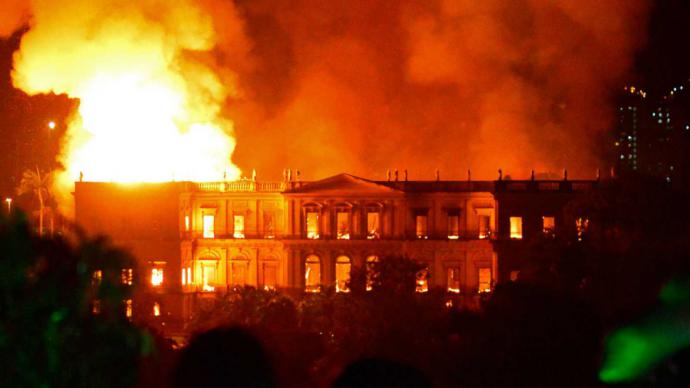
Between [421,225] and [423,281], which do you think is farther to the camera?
[421,225]

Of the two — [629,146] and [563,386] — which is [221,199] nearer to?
[563,386]

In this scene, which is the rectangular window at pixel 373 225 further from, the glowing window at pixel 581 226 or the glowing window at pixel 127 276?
the glowing window at pixel 127 276

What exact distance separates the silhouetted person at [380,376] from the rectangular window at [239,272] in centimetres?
5225

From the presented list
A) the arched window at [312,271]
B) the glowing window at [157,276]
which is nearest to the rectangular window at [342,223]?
the arched window at [312,271]

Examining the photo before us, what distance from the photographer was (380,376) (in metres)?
6.39

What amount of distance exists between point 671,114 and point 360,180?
52.2 metres

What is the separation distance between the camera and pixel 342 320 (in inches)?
1470

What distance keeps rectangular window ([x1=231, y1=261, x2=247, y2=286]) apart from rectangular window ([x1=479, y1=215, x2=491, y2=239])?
13.2m

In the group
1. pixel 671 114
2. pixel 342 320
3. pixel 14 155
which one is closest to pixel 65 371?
pixel 342 320

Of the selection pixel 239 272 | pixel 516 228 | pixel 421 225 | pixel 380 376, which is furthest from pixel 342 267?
pixel 380 376

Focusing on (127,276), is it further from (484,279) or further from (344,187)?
(344,187)

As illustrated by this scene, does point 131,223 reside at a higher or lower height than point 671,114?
lower

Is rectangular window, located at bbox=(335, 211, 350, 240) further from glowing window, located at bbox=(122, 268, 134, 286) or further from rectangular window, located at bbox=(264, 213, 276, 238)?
glowing window, located at bbox=(122, 268, 134, 286)

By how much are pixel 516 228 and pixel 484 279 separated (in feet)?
11.0
